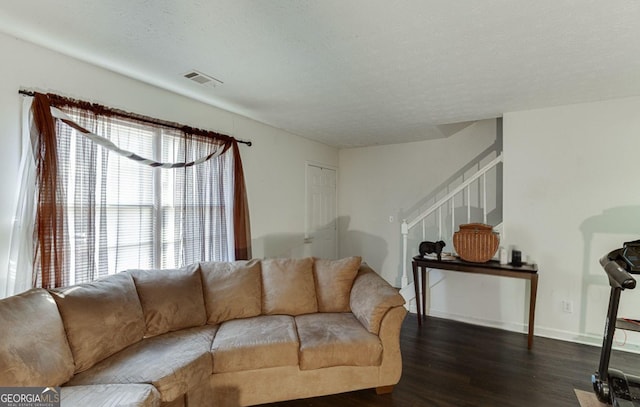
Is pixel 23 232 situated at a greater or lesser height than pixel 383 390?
greater

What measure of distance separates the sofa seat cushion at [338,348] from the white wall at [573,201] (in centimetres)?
211

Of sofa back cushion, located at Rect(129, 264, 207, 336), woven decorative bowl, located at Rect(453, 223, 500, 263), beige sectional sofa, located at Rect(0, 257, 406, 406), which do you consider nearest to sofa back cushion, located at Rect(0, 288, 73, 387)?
beige sectional sofa, located at Rect(0, 257, 406, 406)

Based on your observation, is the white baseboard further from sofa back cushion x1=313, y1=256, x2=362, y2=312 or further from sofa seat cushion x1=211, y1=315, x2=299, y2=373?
sofa seat cushion x1=211, y1=315, x2=299, y2=373

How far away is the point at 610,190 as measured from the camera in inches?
107

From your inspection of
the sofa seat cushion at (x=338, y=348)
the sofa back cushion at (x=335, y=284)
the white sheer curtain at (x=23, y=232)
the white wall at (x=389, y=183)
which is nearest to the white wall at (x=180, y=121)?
the white sheer curtain at (x=23, y=232)

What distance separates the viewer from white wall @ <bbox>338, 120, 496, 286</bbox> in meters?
4.14

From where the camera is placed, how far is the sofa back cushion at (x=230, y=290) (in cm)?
235

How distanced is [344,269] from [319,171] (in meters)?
2.42

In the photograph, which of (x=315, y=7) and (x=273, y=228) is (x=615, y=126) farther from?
(x=273, y=228)

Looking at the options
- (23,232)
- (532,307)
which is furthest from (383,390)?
(23,232)

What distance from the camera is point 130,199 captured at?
237cm

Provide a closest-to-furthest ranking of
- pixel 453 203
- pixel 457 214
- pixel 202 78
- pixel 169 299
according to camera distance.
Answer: pixel 169 299
pixel 202 78
pixel 453 203
pixel 457 214

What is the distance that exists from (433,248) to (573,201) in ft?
4.59

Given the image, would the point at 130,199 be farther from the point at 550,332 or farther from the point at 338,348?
the point at 550,332
